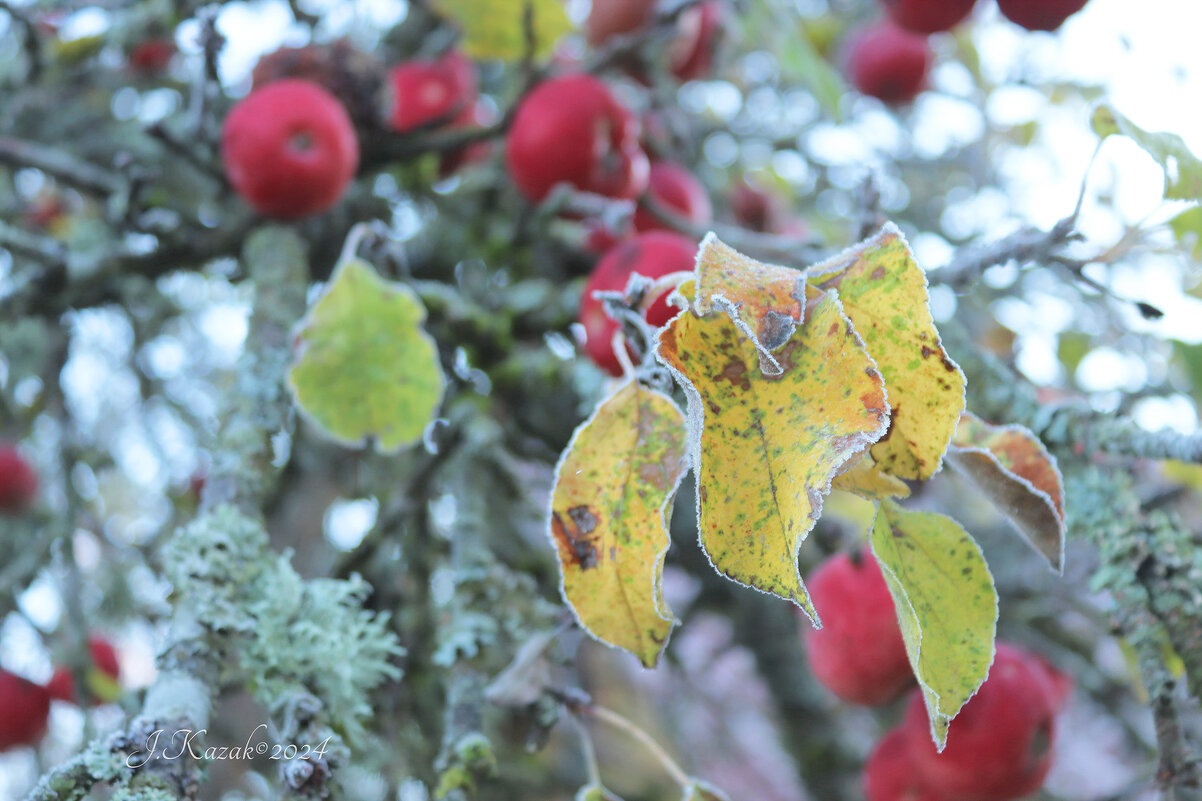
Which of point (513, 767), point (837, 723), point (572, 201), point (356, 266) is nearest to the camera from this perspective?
point (356, 266)

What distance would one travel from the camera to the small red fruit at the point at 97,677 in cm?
102

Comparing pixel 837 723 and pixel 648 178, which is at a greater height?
pixel 648 178

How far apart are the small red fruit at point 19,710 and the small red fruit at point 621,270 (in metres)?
0.82

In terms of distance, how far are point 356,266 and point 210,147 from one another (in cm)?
40

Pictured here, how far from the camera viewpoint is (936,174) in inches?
69.5

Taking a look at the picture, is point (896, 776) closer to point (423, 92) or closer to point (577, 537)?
point (577, 537)

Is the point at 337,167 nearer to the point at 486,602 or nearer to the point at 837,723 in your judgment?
the point at 486,602

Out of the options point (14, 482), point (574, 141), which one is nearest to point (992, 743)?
point (574, 141)

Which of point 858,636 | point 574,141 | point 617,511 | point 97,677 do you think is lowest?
point 97,677

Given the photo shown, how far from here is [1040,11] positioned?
33.3 inches

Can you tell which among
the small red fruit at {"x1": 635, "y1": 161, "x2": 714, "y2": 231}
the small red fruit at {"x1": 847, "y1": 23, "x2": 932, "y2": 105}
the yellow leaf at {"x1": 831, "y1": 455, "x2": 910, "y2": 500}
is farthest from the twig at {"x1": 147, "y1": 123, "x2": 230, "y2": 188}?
the small red fruit at {"x1": 847, "y1": 23, "x2": 932, "y2": 105}

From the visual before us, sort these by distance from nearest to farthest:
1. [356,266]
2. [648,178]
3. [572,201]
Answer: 1. [356,266]
2. [572,201]
3. [648,178]

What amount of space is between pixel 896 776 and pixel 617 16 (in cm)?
105

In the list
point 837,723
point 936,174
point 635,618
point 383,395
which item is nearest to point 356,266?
point 383,395
